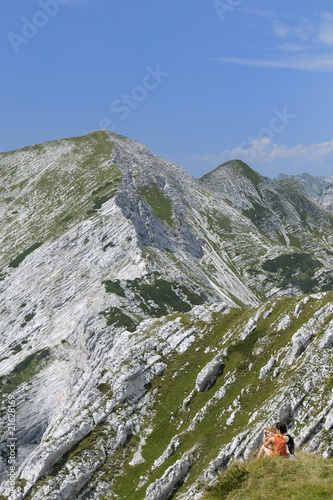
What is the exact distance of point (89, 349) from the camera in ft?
357

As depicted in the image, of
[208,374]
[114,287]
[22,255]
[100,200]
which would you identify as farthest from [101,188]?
[208,374]

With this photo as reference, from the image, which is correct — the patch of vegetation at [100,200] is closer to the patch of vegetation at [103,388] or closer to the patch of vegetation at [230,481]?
the patch of vegetation at [103,388]

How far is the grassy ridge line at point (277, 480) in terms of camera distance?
64.7 ft

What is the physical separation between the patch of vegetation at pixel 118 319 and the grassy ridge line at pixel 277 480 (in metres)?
82.1

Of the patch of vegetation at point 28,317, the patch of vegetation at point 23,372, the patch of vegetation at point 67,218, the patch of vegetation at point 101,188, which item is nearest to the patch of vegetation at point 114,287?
the patch of vegetation at point 23,372

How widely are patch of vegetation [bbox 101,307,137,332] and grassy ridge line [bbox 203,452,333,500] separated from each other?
8213 cm

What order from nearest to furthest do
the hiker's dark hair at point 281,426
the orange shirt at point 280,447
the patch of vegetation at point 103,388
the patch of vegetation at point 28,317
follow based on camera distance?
1. the hiker's dark hair at point 281,426
2. the orange shirt at point 280,447
3. the patch of vegetation at point 103,388
4. the patch of vegetation at point 28,317

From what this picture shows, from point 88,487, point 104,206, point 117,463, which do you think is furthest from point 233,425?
point 104,206

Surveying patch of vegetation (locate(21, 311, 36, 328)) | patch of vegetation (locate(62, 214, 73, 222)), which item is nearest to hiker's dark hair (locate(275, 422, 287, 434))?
patch of vegetation (locate(21, 311, 36, 328))

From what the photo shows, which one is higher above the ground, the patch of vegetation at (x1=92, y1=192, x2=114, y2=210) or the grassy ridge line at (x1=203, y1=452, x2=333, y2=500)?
the patch of vegetation at (x1=92, y1=192, x2=114, y2=210)

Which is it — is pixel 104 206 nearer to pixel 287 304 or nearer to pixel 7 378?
pixel 7 378

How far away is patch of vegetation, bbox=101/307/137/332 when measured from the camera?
107438 millimetres

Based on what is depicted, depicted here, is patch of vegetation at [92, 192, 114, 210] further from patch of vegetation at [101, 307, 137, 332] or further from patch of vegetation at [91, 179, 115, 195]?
patch of vegetation at [101, 307, 137, 332]

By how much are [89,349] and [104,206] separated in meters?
78.9
